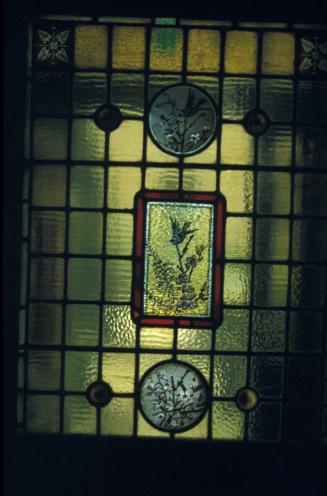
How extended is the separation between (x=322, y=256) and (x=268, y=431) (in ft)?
2.31

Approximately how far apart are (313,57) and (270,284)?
2.84ft

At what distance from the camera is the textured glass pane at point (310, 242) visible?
2.16 m

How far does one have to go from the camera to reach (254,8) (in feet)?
6.95

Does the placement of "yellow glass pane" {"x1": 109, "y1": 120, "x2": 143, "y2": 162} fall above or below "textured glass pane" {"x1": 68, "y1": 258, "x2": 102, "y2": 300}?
above

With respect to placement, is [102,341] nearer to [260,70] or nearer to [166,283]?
[166,283]

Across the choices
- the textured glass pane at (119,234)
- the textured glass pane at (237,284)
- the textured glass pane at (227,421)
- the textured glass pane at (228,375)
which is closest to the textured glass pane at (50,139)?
the textured glass pane at (119,234)

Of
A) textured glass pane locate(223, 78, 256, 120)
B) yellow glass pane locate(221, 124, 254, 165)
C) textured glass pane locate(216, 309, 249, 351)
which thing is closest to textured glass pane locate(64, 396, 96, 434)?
textured glass pane locate(216, 309, 249, 351)

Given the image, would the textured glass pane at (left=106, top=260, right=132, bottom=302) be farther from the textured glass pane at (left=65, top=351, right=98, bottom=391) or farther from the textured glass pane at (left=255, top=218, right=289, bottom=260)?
the textured glass pane at (left=255, top=218, right=289, bottom=260)

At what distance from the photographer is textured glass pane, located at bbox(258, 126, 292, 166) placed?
2.15 meters

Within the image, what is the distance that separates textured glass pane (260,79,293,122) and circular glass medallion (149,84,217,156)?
0.20 metres

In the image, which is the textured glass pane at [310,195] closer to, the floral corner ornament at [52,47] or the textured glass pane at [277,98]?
the textured glass pane at [277,98]

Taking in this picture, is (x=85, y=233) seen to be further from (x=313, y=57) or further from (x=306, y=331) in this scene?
(x=313, y=57)

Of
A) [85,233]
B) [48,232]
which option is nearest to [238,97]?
[85,233]

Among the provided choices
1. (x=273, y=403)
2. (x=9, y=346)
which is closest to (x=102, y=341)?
(x=9, y=346)
